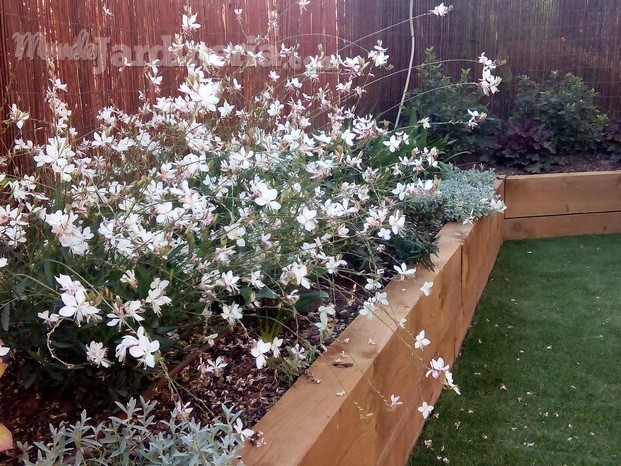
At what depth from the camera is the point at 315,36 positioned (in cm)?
447

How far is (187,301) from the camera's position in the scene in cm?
162

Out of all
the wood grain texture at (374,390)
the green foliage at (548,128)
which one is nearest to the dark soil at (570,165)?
the green foliage at (548,128)

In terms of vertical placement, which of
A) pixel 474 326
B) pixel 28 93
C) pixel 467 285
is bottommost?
pixel 474 326

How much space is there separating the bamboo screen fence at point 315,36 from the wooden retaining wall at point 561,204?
124 centimetres

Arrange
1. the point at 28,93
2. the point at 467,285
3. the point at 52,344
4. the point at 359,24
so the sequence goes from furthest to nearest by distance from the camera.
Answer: the point at 359,24 → the point at 467,285 → the point at 28,93 → the point at 52,344

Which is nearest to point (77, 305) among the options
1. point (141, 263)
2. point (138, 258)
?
point (138, 258)

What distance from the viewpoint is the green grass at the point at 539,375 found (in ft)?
7.56

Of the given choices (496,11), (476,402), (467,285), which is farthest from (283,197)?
(496,11)

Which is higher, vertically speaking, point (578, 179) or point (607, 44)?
point (607, 44)

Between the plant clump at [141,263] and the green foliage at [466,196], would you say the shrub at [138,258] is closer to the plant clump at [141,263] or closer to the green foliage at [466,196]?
the plant clump at [141,263]

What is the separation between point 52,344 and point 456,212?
2507 mm

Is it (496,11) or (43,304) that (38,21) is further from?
(496,11)

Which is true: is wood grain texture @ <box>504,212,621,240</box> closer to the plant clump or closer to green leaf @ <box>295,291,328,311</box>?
the plant clump

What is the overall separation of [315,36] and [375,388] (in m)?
3.21
